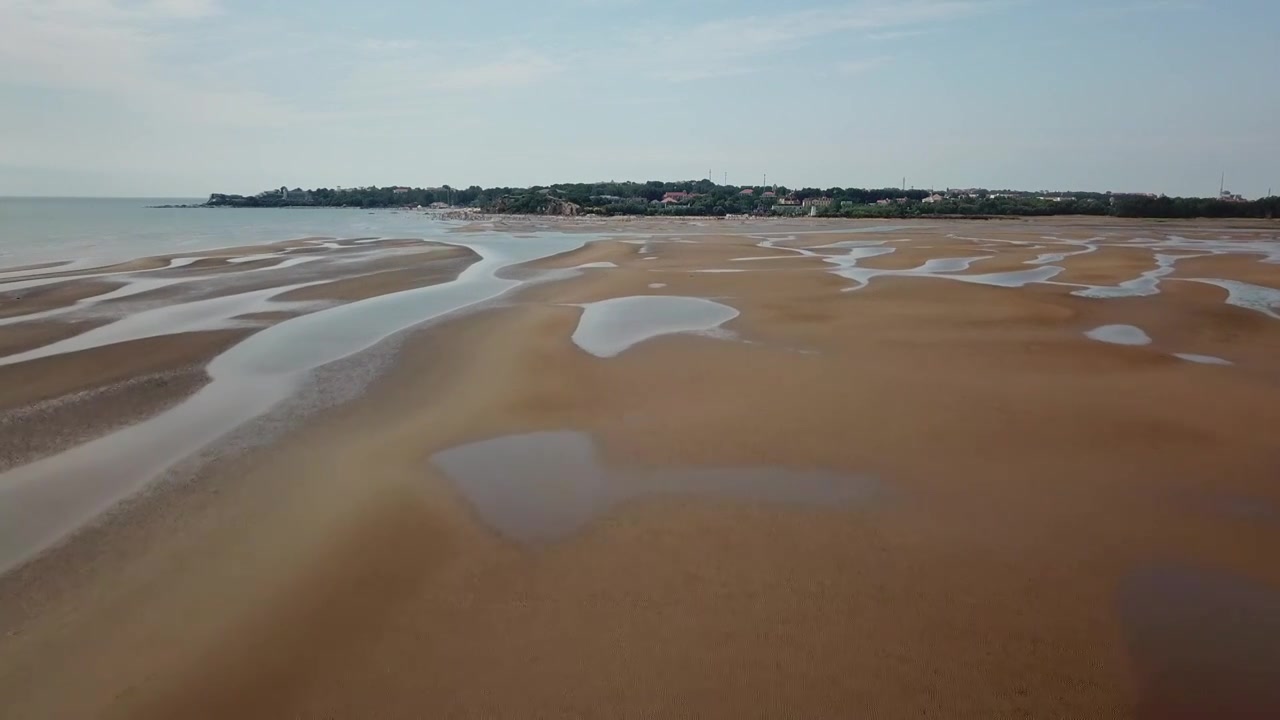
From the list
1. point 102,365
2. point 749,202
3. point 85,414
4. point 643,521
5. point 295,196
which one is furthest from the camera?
point 295,196

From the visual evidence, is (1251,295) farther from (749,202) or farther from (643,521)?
(749,202)

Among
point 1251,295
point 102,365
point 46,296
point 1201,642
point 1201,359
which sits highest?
point 1251,295

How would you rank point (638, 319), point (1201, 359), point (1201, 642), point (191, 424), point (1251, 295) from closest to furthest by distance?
point (1201, 642) < point (191, 424) < point (1201, 359) < point (638, 319) < point (1251, 295)

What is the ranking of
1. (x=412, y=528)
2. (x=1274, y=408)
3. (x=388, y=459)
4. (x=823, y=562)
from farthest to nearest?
(x=1274, y=408)
(x=388, y=459)
(x=412, y=528)
(x=823, y=562)

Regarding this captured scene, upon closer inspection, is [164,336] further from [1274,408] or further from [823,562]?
[1274,408]

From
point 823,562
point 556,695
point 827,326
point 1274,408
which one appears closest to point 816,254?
point 827,326

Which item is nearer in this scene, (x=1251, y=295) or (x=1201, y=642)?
(x=1201, y=642)

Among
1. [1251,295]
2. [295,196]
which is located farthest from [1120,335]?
[295,196]
